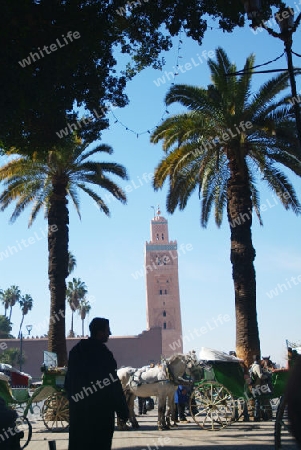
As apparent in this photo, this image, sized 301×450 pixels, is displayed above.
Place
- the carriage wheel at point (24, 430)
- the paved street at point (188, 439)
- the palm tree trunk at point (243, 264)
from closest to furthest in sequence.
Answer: the carriage wheel at point (24, 430) < the paved street at point (188, 439) < the palm tree trunk at point (243, 264)

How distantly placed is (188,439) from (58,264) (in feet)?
30.9

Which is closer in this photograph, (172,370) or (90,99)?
(90,99)

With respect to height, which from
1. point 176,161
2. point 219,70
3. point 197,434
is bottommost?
point 197,434

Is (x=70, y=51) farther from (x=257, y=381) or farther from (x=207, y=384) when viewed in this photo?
(x=257, y=381)

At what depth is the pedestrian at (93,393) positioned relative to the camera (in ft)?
14.8

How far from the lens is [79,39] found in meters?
8.24

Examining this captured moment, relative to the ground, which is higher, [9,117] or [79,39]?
[79,39]

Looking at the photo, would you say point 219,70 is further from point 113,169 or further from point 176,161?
point 113,169

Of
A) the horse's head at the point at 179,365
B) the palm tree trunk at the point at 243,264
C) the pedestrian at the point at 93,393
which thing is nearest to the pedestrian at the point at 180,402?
the palm tree trunk at the point at 243,264

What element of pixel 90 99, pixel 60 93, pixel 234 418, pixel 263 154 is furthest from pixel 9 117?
pixel 263 154

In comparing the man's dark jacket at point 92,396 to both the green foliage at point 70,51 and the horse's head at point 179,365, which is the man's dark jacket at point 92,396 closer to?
the green foliage at point 70,51

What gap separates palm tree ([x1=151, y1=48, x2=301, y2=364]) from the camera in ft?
49.4

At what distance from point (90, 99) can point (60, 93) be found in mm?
701

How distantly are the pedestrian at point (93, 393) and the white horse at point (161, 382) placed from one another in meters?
7.12
